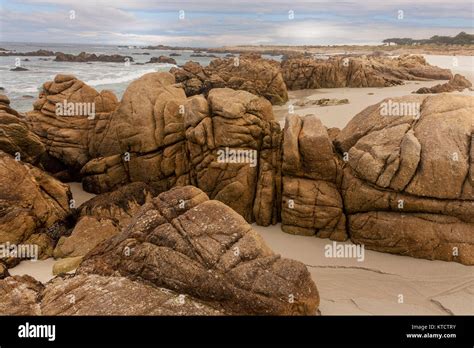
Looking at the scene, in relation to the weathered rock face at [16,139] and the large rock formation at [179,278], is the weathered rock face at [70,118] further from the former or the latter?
the large rock formation at [179,278]

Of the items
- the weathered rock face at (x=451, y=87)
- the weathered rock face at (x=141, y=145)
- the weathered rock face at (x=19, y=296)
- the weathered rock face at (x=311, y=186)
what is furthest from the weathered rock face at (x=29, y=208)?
the weathered rock face at (x=451, y=87)

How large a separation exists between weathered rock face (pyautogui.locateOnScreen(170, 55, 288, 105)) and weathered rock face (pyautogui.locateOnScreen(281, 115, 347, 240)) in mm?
24096

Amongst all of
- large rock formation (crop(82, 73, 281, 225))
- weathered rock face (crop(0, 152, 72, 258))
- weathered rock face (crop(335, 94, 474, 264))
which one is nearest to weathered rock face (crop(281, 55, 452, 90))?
large rock formation (crop(82, 73, 281, 225))

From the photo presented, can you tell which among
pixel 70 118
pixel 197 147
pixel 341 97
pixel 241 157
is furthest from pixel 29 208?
pixel 341 97

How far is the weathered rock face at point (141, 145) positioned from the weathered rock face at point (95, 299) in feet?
28.4

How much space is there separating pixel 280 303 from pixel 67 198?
1150 centimetres

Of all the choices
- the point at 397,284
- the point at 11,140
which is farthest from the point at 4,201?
the point at 397,284

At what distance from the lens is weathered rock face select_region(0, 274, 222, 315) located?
28.9ft

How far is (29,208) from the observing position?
14.5m

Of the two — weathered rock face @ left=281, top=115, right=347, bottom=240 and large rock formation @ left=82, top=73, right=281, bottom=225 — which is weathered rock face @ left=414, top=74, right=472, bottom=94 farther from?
large rock formation @ left=82, top=73, right=281, bottom=225

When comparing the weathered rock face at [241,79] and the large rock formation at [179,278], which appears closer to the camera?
A: the large rock formation at [179,278]

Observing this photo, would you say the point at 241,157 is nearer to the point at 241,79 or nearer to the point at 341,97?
the point at 241,79

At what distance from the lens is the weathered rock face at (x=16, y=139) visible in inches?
628
